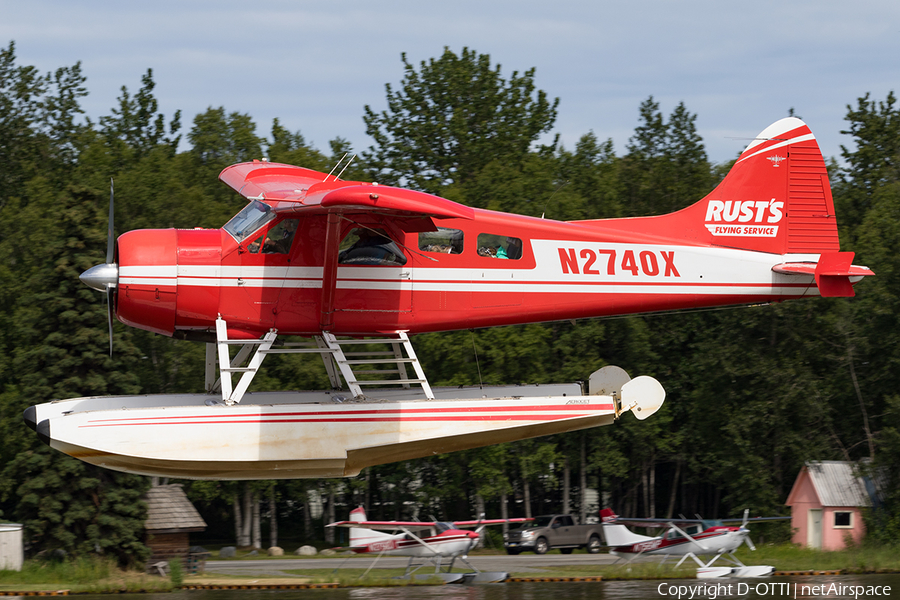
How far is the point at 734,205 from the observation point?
1235 cm

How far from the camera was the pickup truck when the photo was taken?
28.3m

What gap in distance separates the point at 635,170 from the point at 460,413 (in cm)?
2724

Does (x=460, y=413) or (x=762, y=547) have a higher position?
(x=460, y=413)

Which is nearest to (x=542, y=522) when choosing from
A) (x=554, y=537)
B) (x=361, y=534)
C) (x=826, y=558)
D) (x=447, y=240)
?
(x=554, y=537)

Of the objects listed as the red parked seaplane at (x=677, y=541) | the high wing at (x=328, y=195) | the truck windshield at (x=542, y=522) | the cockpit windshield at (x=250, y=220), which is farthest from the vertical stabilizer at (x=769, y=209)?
the truck windshield at (x=542, y=522)

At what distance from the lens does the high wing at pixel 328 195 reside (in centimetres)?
916

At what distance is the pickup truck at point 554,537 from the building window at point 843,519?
6591 millimetres

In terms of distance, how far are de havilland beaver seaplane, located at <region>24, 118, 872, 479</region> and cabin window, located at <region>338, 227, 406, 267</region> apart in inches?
0.7

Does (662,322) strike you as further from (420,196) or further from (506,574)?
(420,196)

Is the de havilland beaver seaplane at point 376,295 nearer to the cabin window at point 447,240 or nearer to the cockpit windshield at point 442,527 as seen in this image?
the cabin window at point 447,240

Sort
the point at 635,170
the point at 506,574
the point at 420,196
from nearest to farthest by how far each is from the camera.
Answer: the point at 420,196
the point at 506,574
the point at 635,170

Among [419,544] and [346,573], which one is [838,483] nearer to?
[419,544]

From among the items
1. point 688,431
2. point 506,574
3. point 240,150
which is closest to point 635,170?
point 688,431

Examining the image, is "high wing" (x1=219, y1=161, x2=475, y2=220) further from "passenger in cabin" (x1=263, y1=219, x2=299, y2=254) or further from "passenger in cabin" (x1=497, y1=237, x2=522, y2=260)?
"passenger in cabin" (x1=497, y1=237, x2=522, y2=260)
